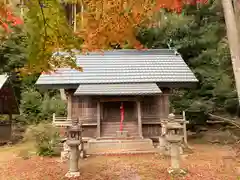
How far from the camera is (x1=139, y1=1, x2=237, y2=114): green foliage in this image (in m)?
15.8

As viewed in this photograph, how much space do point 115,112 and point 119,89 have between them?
137 cm

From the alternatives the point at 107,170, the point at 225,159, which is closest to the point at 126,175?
the point at 107,170

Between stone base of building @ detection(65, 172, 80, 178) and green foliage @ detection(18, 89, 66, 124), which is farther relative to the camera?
green foliage @ detection(18, 89, 66, 124)

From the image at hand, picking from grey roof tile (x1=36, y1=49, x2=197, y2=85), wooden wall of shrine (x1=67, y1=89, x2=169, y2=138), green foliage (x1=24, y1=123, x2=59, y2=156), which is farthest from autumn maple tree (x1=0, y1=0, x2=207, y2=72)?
grey roof tile (x1=36, y1=49, x2=197, y2=85)

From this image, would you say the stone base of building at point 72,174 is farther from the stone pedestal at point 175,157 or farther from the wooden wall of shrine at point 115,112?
the wooden wall of shrine at point 115,112

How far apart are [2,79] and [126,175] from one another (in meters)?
11.1

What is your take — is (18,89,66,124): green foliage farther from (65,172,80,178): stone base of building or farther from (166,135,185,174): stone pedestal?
(166,135,185,174): stone pedestal

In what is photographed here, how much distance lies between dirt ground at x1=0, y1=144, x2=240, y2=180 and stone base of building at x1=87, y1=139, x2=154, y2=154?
31.3 inches

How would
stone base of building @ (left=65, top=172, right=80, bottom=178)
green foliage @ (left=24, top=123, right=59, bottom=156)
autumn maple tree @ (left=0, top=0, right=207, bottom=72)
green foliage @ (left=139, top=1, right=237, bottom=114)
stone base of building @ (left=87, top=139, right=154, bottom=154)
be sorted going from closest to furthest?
autumn maple tree @ (left=0, top=0, right=207, bottom=72) → stone base of building @ (left=65, top=172, right=80, bottom=178) → green foliage @ (left=24, top=123, right=59, bottom=156) → stone base of building @ (left=87, top=139, right=154, bottom=154) → green foliage @ (left=139, top=1, right=237, bottom=114)

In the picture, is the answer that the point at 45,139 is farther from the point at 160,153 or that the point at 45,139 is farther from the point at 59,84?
the point at 160,153

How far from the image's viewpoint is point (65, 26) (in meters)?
2.57

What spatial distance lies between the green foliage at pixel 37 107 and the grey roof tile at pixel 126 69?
458cm

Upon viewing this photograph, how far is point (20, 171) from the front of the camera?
974 centimetres

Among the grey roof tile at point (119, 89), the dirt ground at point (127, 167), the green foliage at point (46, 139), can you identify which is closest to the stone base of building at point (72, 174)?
the dirt ground at point (127, 167)
